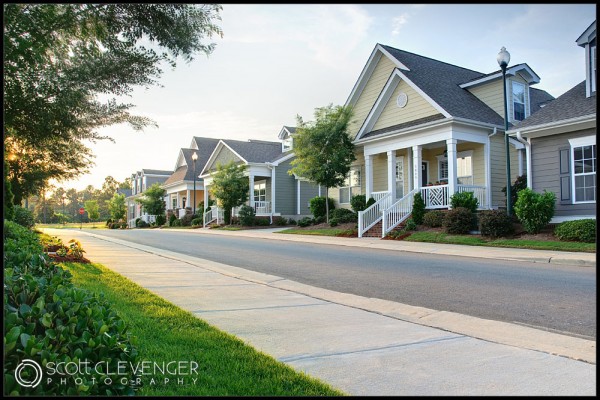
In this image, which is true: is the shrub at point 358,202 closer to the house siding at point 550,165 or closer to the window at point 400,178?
the window at point 400,178

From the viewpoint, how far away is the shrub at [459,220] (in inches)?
698

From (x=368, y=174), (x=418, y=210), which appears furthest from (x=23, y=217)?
(x=418, y=210)

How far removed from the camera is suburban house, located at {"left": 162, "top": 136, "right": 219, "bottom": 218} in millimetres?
45625

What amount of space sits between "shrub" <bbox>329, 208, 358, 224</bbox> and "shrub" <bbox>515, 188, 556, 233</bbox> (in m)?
9.67

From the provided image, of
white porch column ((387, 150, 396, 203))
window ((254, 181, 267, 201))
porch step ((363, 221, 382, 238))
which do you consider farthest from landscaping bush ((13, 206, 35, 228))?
window ((254, 181, 267, 201))

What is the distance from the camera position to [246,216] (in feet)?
108

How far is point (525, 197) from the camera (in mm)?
15734

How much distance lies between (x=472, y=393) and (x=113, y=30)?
5.01m

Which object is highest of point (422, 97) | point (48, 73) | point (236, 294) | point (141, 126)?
point (422, 97)

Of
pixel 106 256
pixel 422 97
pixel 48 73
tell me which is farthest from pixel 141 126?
pixel 422 97

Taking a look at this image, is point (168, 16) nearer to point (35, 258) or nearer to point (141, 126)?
point (141, 126)

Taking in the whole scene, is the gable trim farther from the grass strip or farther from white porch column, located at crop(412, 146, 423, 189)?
the grass strip

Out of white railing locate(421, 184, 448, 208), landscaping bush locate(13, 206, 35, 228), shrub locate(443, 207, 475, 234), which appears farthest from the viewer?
white railing locate(421, 184, 448, 208)

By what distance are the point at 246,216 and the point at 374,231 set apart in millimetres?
13848
